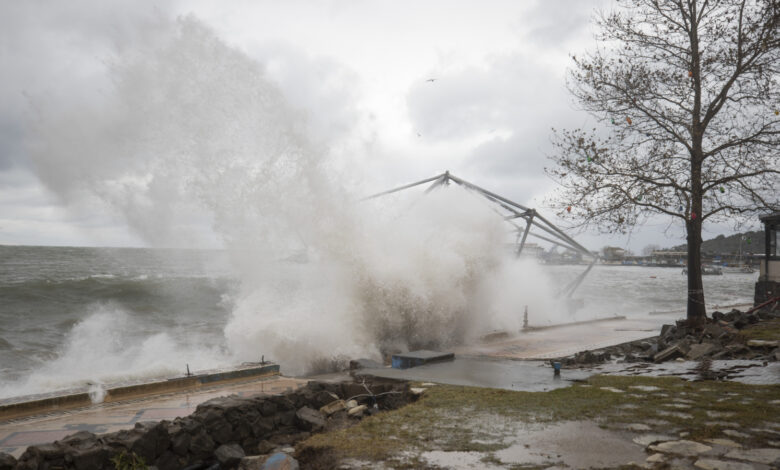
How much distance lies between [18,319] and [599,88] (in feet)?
87.7

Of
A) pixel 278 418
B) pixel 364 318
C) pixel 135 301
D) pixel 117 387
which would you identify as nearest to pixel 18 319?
pixel 135 301

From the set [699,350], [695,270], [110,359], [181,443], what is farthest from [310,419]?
[110,359]

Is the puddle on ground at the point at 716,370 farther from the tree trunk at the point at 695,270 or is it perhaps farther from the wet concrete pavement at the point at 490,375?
the tree trunk at the point at 695,270

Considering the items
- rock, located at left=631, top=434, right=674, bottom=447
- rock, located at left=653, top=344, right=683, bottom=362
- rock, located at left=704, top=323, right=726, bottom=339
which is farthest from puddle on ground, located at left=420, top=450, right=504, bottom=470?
Result: rock, located at left=704, top=323, right=726, bottom=339

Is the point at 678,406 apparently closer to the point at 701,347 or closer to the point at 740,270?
the point at 701,347

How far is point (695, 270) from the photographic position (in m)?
14.1

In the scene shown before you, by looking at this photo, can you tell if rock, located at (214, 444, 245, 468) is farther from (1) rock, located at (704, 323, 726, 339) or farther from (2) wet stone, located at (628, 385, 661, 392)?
(1) rock, located at (704, 323, 726, 339)

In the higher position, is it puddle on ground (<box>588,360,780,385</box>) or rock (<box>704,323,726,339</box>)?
rock (<box>704,323,726,339</box>)

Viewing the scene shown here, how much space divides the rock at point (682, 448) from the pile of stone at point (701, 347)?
5.57m

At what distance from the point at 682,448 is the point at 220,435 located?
4.83 meters

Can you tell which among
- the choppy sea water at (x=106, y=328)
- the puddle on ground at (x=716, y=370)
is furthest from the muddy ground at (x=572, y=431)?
the choppy sea water at (x=106, y=328)

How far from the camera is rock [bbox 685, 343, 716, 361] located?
10375 millimetres

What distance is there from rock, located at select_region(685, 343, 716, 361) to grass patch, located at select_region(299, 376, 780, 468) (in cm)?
267

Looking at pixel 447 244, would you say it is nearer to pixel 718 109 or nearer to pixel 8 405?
pixel 718 109
